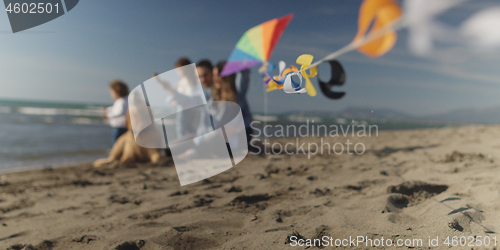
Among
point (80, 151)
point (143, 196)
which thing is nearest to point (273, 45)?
point (143, 196)

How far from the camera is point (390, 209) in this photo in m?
1.78

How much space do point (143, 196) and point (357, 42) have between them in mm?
2380

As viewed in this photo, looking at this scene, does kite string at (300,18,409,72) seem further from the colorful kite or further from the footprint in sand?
the footprint in sand

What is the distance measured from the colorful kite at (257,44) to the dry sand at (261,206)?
3.61 feet

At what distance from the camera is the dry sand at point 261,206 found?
153 cm

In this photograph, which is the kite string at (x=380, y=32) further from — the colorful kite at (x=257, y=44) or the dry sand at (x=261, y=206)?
the dry sand at (x=261, y=206)

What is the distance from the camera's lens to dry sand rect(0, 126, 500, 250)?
5.02 ft

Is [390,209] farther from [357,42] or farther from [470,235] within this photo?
[357,42]
